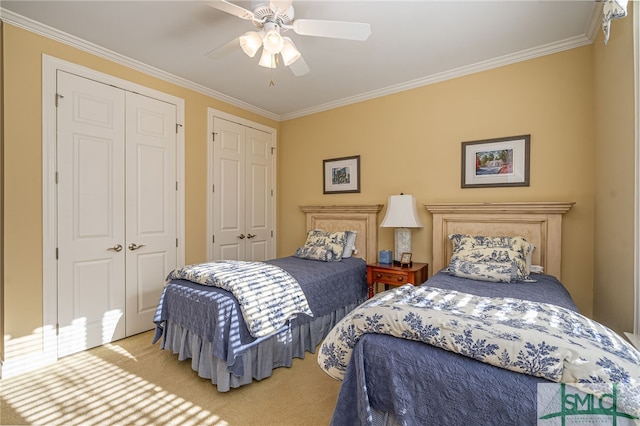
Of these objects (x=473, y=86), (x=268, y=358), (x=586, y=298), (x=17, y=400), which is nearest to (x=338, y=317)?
(x=268, y=358)

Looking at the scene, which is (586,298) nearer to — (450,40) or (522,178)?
(522,178)

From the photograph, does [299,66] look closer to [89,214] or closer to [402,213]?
[402,213]

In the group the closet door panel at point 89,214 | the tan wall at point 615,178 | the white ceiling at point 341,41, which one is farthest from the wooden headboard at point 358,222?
the closet door panel at point 89,214

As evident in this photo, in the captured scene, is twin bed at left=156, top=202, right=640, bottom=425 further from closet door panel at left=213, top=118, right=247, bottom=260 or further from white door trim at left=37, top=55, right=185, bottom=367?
closet door panel at left=213, top=118, right=247, bottom=260

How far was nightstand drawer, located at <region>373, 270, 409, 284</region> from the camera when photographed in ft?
9.89

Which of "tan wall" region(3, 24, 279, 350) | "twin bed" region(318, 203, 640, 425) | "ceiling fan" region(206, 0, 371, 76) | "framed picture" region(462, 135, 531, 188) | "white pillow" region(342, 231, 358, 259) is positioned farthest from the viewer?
"white pillow" region(342, 231, 358, 259)

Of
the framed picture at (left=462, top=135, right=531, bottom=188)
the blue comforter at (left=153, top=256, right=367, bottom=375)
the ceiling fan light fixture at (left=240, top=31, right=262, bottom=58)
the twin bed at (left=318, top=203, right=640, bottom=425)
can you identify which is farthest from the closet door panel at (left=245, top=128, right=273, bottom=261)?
the twin bed at (left=318, top=203, right=640, bottom=425)

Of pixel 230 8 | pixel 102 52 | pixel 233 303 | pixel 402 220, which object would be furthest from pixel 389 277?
pixel 102 52

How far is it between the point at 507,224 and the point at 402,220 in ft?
3.13

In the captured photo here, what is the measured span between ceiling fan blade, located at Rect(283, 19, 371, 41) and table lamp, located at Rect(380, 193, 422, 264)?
1.75 meters

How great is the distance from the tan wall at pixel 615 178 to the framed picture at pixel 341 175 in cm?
231

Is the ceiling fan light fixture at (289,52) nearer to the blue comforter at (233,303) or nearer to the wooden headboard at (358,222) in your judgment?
the blue comforter at (233,303)

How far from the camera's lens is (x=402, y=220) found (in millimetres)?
3203

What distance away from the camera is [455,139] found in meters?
3.20
